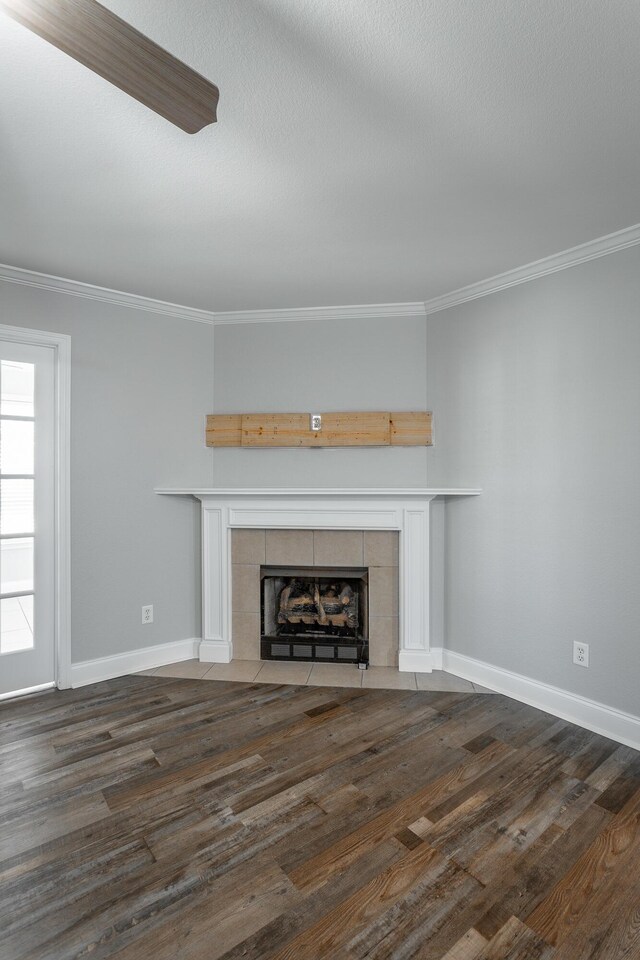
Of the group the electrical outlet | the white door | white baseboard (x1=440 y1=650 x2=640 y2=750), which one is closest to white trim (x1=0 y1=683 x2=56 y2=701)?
the white door

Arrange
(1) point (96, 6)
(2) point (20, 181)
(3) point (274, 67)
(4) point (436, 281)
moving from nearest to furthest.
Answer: (1) point (96, 6) < (3) point (274, 67) < (2) point (20, 181) < (4) point (436, 281)

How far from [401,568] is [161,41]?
9.60ft

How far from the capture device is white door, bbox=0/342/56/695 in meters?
3.07

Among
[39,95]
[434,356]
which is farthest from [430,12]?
[434,356]

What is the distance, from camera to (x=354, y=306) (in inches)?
144

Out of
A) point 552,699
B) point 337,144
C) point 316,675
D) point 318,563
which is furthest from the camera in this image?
point 318,563

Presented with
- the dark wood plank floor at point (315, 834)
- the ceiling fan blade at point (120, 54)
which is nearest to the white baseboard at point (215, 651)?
the dark wood plank floor at point (315, 834)

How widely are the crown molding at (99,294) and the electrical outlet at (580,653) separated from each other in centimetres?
311

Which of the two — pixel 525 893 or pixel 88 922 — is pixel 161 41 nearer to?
pixel 88 922

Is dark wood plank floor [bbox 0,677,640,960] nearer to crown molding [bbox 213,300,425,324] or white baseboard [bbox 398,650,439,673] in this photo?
white baseboard [bbox 398,650,439,673]

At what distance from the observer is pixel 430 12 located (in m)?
1.36

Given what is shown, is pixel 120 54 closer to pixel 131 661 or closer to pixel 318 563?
pixel 318 563

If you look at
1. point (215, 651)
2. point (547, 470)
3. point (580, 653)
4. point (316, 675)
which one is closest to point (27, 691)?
point (215, 651)

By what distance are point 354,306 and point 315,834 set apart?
9.88ft
